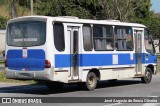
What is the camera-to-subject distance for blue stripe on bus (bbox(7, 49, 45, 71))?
55.1 feet

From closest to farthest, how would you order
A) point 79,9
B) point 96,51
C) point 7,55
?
point 7,55, point 96,51, point 79,9

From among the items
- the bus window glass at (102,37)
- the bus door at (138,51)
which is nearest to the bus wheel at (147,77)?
the bus door at (138,51)

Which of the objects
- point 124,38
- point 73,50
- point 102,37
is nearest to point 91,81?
point 73,50

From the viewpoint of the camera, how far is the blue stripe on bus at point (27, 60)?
1680 centimetres

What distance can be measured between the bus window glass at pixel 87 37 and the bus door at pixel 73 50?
47 cm

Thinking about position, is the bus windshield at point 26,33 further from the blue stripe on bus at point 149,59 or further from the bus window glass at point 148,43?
the bus window glass at point 148,43

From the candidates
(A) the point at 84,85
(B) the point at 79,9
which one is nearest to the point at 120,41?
(A) the point at 84,85

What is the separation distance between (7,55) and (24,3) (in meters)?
35.6

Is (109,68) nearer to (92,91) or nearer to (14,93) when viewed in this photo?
(92,91)

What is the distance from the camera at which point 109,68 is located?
1972cm

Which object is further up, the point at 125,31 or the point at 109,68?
the point at 125,31

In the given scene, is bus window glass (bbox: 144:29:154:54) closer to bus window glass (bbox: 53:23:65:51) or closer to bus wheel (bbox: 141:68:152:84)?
bus wheel (bbox: 141:68:152:84)

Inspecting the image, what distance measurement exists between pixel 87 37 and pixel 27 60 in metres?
2.76

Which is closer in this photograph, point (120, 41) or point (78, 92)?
point (78, 92)
